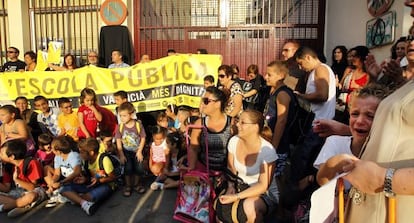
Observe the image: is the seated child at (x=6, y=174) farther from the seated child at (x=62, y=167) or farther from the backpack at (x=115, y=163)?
the backpack at (x=115, y=163)

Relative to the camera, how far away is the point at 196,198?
139 inches

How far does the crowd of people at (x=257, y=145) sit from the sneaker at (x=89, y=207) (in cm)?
1

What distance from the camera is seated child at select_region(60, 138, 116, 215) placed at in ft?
13.8

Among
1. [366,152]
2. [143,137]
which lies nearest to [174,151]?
[143,137]

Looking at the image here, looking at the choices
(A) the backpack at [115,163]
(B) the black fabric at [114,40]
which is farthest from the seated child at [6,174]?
(B) the black fabric at [114,40]

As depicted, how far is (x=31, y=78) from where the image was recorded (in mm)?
6711

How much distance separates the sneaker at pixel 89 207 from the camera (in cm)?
404

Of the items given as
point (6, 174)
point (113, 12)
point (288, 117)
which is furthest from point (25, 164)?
point (113, 12)

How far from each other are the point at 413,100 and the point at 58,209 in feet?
13.5

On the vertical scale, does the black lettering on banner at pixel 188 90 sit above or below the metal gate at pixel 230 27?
below

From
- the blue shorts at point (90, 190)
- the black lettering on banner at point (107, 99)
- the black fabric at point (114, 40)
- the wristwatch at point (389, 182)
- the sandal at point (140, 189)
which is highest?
the black fabric at point (114, 40)

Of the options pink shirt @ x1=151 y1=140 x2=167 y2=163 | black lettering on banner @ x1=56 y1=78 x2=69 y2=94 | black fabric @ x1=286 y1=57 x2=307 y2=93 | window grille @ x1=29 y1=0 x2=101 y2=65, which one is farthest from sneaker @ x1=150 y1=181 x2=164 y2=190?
window grille @ x1=29 y1=0 x2=101 y2=65

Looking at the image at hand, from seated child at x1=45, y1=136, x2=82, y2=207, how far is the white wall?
5022 millimetres

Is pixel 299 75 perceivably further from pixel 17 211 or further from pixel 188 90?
pixel 17 211
